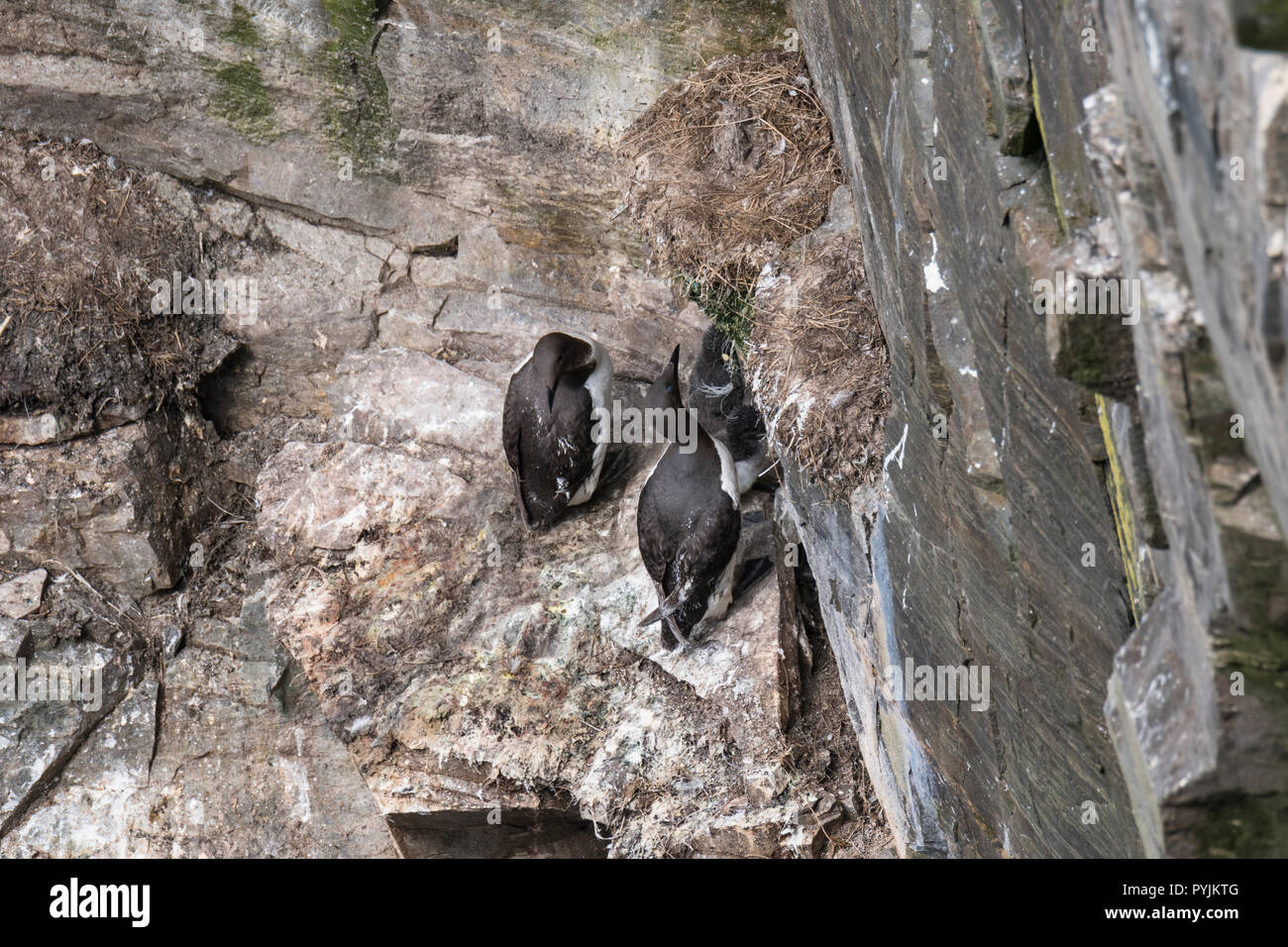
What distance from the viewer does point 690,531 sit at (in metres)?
6.70

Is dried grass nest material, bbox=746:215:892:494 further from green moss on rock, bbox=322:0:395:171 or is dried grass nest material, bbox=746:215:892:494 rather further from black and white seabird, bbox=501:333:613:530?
green moss on rock, bbox=322:0:395:171

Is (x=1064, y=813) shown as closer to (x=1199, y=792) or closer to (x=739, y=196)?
(x=1199, y=792)

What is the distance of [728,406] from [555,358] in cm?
120

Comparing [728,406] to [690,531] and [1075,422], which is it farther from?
A: [1075,422]

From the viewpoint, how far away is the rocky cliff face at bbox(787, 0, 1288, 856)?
1.80 m

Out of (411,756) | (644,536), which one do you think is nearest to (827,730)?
(644,536)

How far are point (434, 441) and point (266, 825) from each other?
2878 millimetres

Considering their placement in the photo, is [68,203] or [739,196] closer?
[739,196]

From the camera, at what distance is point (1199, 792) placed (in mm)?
2244

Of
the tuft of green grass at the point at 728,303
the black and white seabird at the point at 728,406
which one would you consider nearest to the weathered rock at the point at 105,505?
the black and white seabird at the point at 728,406

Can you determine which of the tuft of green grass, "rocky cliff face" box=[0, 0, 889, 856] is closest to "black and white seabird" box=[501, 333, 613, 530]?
"rocky cliff face" box=[0, 0, 889, 856]

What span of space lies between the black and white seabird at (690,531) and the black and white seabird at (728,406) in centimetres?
59

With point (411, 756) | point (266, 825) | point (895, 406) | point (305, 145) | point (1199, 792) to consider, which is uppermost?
point (305, 145)

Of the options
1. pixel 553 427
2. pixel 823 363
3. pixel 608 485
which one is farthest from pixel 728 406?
pixel 823 363
